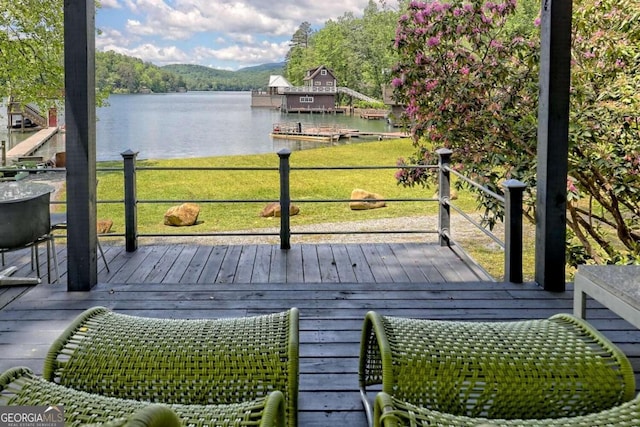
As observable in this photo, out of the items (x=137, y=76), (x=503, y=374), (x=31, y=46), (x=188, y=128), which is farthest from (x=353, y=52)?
(x=503, y=374)

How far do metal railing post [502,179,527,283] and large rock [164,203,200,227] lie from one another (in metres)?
6.94

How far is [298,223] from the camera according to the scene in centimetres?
989

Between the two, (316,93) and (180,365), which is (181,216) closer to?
(180,365)

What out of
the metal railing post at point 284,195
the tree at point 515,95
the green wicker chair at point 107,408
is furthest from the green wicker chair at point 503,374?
the tree at point 515,95

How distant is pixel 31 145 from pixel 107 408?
2037 centimetres

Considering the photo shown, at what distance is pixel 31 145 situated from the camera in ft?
62.8

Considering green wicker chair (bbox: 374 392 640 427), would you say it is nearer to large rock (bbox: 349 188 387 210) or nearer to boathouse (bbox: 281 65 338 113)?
large rock (bbox: 349 188 387 210)

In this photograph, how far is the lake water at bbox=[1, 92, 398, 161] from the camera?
20.4m

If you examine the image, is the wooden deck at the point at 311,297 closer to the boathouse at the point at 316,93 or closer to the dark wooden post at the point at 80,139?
the dark wooden post at the point at 80,139

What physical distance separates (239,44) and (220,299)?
3494 centimetres

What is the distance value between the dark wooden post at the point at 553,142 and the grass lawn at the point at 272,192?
318 cm

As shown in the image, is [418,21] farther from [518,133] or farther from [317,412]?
[317,412]

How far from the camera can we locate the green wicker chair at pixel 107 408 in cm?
108

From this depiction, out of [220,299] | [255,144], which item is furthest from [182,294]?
[255,144]
